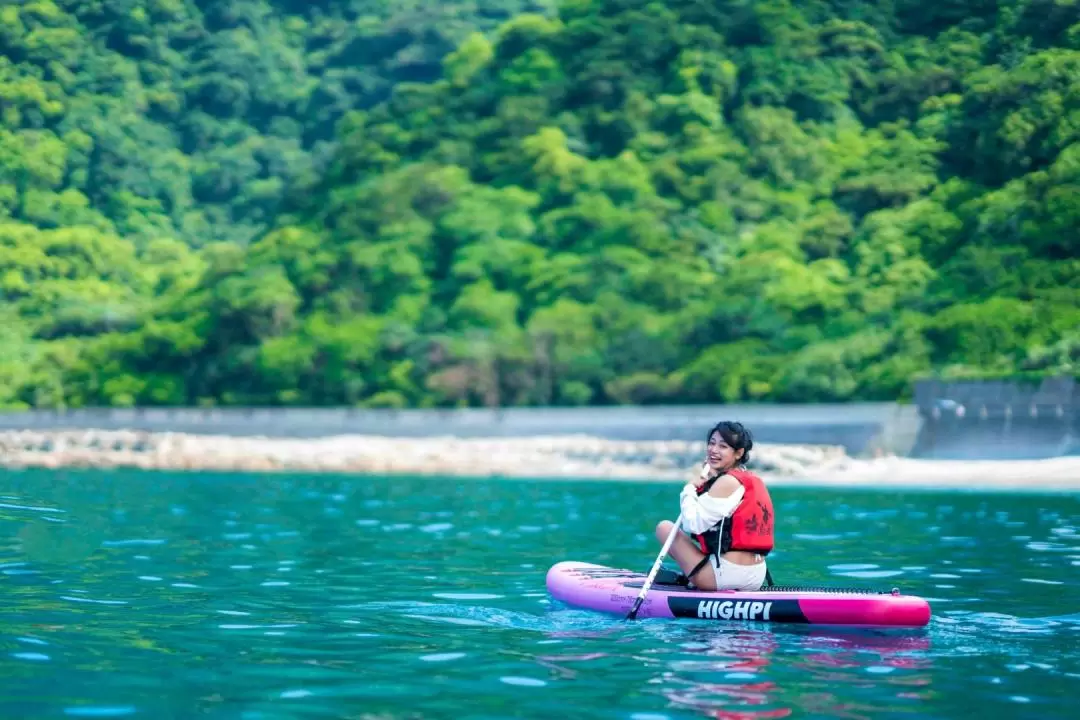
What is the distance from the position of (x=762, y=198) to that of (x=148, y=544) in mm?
47367

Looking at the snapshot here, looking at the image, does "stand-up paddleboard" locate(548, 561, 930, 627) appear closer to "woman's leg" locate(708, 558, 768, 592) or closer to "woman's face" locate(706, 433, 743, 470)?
"woman's leg" locate(708, 558, 768, 592)

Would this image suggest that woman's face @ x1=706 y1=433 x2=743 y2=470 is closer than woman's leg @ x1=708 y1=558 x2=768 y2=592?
Yes

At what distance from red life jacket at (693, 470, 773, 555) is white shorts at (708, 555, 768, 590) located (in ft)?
0.31

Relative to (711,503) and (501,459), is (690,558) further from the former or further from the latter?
(501,459)

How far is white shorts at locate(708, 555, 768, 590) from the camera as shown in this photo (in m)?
12.5

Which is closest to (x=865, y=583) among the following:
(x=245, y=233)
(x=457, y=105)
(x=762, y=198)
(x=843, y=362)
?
(x=843, y=362)

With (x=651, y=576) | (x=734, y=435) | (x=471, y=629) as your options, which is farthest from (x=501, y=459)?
(x=734, y=435)

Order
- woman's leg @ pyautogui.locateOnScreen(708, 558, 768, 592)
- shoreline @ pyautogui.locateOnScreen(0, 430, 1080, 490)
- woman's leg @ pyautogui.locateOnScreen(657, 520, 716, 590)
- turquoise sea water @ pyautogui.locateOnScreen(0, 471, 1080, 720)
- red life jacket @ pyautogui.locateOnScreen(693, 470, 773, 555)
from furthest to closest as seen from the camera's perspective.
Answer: shoreline @ pyautogui.locateOnScreen(0, 430, 1080, 490), woman's leg @ pyautogui.locateOnScreen(657, 520, 716, 590), woman's leg @ pyautogui.locateOnScreen(708, 558, 768, 592), red life jacket @ pyautogui.locateOnScreen(693, 470, 773, 555), turquoise sea water @ pyautogui.locateOnScreen(0, 471, 1080, 720)

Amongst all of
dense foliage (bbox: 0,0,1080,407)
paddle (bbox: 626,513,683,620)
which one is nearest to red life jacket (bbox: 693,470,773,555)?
paddle (bbox: 626,513,683,620)

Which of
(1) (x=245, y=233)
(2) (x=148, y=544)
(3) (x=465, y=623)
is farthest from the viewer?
(1) (x=245, y=233)

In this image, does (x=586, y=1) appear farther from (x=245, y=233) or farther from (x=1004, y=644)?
(x=1004, y=644)

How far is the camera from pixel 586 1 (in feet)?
255

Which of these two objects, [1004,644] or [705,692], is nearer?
[705,692]

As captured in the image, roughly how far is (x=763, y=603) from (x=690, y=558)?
84cm
